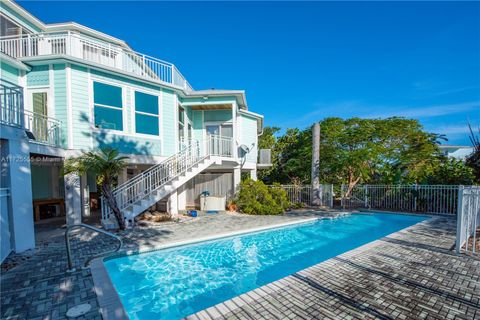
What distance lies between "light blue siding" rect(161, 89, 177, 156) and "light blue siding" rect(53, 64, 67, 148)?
3727 millimetres

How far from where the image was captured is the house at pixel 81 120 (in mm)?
5715

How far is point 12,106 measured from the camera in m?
5.66

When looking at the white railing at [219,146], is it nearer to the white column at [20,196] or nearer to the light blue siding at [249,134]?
the light blue siding at [249,134]

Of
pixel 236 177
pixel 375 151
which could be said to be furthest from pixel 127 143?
pixel 375 151

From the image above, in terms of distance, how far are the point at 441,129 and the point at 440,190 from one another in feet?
27.4

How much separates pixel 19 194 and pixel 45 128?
379cm

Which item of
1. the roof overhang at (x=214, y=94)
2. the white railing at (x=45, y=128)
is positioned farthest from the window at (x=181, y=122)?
the white railing at (x=45, y=128)

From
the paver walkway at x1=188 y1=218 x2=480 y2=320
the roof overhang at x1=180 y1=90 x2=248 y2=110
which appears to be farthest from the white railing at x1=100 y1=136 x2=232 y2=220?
the paver walkway at x1=188 y1=218 x2=480 y2=320

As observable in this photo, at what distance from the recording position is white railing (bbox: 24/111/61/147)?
793 centimetres

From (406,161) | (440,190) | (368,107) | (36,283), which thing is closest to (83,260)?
(36,283)

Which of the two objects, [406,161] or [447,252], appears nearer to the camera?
[447,252]

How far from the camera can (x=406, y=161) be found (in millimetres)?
14961

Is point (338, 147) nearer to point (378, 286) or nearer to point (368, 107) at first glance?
point (368, 107)

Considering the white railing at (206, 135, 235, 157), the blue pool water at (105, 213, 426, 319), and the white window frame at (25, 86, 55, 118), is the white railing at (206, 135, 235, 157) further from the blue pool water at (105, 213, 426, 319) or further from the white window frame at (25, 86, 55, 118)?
the white window frame at (25, 86, 55, 118)
